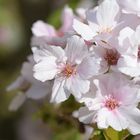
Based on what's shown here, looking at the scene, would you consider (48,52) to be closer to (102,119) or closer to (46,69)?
(46,69)

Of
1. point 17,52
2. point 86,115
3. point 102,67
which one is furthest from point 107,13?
point 17,52

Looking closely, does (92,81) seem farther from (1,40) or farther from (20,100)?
(1,40)

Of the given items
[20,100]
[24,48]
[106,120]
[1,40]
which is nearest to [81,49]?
[106,120]

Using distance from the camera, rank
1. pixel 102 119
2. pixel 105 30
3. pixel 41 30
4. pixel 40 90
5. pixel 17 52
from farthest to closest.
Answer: pixel 17 52, pixel 41 30, pixel 40 90, pixel 105 30, pixel 102 119

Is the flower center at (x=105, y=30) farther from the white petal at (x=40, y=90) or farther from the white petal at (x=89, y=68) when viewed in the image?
the white petal at (x=40, y=90)

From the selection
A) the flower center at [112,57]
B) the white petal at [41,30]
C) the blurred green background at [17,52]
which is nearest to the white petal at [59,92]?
the flower center at [112,57]
